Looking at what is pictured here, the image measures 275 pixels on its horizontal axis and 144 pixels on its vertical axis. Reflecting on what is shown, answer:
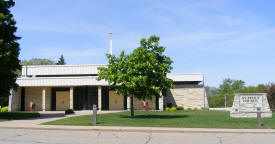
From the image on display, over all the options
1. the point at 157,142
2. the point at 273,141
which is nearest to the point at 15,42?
the point at 157,142

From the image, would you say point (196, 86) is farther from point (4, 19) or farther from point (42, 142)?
point (42, 142)

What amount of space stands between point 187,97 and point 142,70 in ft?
72.9

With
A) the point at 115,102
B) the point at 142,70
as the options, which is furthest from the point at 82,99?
the point at 142,70

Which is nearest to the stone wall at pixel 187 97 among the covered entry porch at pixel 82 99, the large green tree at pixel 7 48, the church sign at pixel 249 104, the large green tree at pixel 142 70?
the covered entry porch at pixel 82 99

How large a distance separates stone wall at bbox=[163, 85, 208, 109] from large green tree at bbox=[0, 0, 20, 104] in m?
22.5

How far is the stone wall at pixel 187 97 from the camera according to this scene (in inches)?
1610

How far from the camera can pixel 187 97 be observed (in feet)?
135

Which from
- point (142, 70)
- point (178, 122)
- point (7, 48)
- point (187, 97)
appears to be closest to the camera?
point (178, 122)

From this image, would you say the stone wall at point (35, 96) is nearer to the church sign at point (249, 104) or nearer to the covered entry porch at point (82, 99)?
the covered entry porch at point (82, 99)

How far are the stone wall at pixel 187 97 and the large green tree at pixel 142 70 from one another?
65.8ft

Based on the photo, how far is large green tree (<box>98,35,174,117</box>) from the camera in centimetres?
1981

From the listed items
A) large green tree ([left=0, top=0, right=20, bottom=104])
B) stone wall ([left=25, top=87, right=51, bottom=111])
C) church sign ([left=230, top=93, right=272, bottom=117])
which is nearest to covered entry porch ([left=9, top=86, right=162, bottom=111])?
stone wall ([left=25, top=87, right=51, bottom=111])

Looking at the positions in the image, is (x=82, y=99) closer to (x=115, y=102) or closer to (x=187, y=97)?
(x=115, y=102)

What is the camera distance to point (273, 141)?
1126 cm
